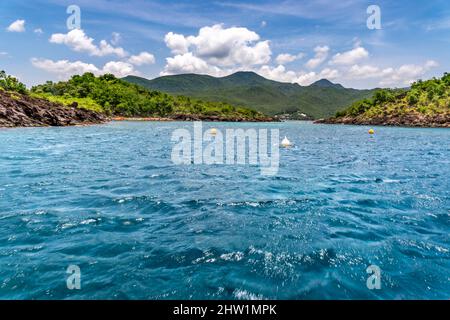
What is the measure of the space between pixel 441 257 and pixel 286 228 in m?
5.76

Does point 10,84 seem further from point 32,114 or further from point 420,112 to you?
point 420,112

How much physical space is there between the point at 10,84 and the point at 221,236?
15101 cm

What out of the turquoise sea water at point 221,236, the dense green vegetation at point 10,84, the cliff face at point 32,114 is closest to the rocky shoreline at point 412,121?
the turquoise sea water at point 221,236

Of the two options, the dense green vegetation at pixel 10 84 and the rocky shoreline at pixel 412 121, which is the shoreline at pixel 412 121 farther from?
the dense green vegetation at pixel 10 84

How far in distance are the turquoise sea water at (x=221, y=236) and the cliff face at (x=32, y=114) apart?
3121 inches

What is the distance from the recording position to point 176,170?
1048 inches

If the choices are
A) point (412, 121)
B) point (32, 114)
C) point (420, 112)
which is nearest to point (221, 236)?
point (32, 114)

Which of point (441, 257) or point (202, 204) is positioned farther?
point (202, 204)

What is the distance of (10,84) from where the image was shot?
124875 millimetres

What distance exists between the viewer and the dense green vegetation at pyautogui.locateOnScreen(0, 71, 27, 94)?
12051 centimetres

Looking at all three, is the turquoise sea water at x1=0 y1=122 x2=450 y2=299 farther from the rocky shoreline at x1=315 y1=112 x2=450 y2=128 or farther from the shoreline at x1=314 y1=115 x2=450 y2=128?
the rocky shoreline at x1=315 y1=112 x2=450 y2=128
